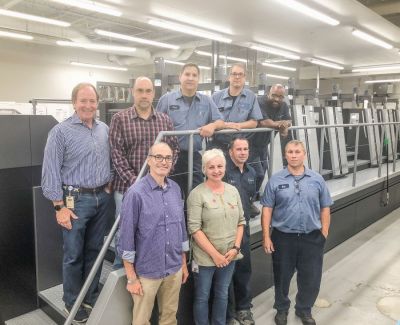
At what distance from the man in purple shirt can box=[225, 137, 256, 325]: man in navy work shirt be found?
0.60 metres

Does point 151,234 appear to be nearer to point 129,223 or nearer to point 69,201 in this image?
point 129,223

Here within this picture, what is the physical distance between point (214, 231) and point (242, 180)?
0.49 m

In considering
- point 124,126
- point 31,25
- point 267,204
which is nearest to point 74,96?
point 124,126

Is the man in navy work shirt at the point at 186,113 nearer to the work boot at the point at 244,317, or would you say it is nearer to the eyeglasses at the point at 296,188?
the eyeglasses at the point at 296,188

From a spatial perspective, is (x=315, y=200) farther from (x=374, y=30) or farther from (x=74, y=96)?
(x=374, y=30)

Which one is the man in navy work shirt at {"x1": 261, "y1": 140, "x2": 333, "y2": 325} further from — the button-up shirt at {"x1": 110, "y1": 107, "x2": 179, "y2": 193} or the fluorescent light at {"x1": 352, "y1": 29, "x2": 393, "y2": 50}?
the fluorescent light at {"x1": 352, "y1": 29, "x2": 393, "y2": 50}

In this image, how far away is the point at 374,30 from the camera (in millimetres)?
9086

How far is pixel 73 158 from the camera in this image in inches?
87.3

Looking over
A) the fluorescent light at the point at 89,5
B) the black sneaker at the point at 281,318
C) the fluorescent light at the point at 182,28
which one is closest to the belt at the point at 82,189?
the black sneaker at the point at 281,318

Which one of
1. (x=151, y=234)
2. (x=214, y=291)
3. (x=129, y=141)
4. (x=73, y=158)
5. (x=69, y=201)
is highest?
(x=129, y=141)

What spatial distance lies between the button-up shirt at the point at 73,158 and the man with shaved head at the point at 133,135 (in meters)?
0.11

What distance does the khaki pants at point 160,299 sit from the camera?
2.02 metres

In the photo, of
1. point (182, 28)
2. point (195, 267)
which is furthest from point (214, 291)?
point (182, 28)

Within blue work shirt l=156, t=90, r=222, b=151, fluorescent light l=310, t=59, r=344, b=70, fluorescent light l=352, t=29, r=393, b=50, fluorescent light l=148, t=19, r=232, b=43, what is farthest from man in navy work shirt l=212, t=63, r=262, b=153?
fluorescent light l=310, t=59, r=344, b=70
